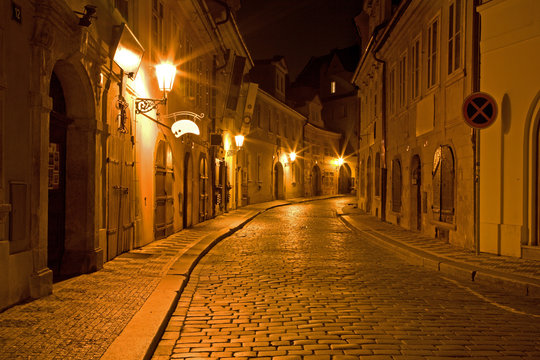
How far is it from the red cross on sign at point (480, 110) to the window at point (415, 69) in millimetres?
5692

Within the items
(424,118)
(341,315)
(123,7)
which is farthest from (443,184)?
(123,7)

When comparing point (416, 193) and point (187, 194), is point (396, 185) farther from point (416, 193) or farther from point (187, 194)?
point (187, 194)

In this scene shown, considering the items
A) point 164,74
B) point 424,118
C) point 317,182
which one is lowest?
point 317,182

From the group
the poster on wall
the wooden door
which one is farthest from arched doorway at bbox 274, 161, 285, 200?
the poster on wall

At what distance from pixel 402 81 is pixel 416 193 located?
14.3 feet

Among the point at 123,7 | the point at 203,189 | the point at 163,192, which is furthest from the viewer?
the point at 203,189

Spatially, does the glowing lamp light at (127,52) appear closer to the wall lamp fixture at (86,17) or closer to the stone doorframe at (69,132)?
the stone doorframe at (69,132)

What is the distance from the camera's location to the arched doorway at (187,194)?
15.9 metres

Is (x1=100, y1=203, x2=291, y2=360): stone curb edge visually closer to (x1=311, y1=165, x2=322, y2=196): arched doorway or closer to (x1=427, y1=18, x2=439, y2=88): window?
(x1=427, y1=18, x2=439, y2=88): window

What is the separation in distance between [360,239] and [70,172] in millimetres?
8965

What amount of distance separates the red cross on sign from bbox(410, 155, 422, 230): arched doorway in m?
5.76

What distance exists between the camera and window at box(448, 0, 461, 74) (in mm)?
11719

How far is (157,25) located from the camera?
12.8 meters

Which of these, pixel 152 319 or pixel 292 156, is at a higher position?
pixel 292 156
